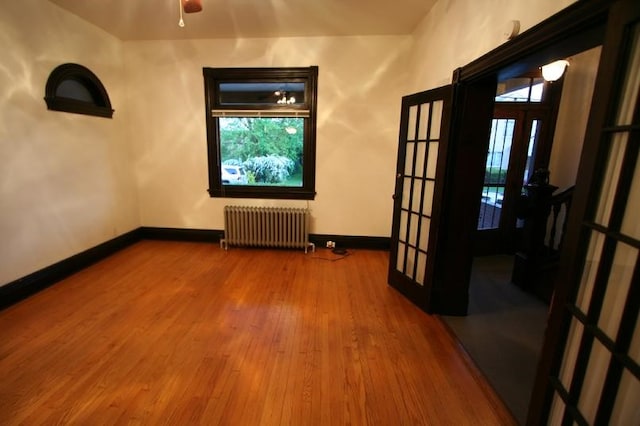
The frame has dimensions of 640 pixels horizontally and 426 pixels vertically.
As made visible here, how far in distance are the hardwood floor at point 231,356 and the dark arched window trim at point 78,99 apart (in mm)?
1839

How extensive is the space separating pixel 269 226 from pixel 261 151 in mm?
1090

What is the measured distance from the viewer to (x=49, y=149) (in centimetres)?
302

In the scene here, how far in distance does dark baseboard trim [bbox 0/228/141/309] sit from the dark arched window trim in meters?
1.62

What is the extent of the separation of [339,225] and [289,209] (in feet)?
2.50

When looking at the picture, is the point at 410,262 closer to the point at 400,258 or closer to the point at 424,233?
the point at 400,258

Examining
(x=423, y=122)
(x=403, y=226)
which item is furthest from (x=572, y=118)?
(x=403, y=226)

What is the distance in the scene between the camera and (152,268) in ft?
11.5

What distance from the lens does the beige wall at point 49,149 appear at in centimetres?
264

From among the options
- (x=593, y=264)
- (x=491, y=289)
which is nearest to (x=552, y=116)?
(x=491, y=289)

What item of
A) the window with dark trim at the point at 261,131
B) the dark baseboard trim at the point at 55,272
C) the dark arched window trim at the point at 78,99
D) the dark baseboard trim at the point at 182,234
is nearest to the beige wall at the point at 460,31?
the window with dark trim at the point at 261,131

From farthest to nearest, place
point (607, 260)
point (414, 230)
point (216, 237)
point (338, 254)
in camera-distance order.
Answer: point (216, 237)
point (338, 254)
point (414, 230)
point (607, 260)

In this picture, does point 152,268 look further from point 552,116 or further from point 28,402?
point 552,116

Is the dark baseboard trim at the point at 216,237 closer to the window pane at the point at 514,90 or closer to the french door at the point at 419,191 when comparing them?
the french door at the point at 419,191

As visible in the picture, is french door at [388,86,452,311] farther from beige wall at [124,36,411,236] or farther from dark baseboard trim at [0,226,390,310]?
dark baseboard trim at [0,226,390,310]
